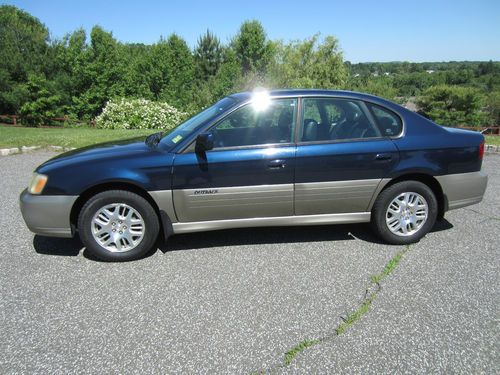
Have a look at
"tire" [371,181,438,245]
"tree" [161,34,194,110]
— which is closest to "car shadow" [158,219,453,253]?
"tire" [371,181,438,245]

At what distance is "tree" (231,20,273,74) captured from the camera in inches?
2334

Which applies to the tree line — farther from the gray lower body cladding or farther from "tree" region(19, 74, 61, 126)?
the gray lower body cladding

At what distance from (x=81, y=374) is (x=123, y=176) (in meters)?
1.76

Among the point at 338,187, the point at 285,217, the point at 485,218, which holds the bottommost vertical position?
the point at 485,218

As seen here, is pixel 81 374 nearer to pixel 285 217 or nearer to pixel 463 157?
pixel 285 217

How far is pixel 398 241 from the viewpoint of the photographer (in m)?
3.90

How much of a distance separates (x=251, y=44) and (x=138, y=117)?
46.3 m

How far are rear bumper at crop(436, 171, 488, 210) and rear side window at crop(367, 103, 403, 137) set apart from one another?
68cm

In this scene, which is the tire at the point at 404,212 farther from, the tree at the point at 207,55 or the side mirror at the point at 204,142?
the tree at the point at 207,55

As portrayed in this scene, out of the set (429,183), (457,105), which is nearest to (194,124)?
(429,183)

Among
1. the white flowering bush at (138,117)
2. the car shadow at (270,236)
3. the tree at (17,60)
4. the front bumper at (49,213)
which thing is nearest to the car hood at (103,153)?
the front bumper at (49,213)

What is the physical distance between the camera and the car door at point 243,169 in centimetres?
349

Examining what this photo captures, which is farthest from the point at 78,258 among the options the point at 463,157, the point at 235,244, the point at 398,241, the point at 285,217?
the point at 463,157

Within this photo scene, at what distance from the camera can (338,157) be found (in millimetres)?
3639
